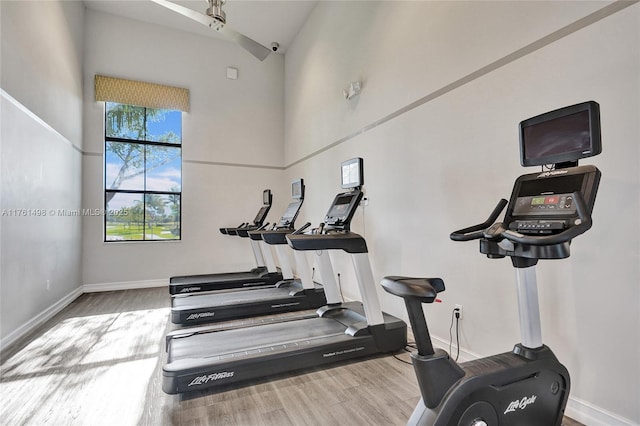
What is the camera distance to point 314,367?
2.62 metres

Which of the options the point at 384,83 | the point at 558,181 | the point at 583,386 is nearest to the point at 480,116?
the point at 558,181

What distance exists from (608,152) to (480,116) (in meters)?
0.92

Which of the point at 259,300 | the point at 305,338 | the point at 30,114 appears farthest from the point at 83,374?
the point at 30,114

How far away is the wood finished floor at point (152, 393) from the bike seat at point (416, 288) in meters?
1.03

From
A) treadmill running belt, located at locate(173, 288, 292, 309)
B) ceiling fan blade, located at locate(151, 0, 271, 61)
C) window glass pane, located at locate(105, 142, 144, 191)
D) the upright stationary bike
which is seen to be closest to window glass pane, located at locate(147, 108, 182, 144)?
window glass pane, located at locate(105, 142, 144, 191)

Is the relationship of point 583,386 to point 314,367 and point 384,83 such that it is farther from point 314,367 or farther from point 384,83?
point 384,83

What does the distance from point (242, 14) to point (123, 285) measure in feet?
16.5

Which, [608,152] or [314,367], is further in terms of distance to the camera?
[314,367]

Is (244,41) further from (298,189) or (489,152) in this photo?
(489,152)

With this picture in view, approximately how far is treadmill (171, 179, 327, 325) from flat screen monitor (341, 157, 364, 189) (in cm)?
92

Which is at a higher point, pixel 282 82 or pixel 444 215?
pixel 282 82

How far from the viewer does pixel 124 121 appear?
574 cm

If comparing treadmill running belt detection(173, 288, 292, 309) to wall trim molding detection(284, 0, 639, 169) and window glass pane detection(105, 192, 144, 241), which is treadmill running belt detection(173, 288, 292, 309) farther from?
wall trim molding detection(284, 0, 639, 169)

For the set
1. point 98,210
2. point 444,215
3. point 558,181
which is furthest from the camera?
point 98,210
